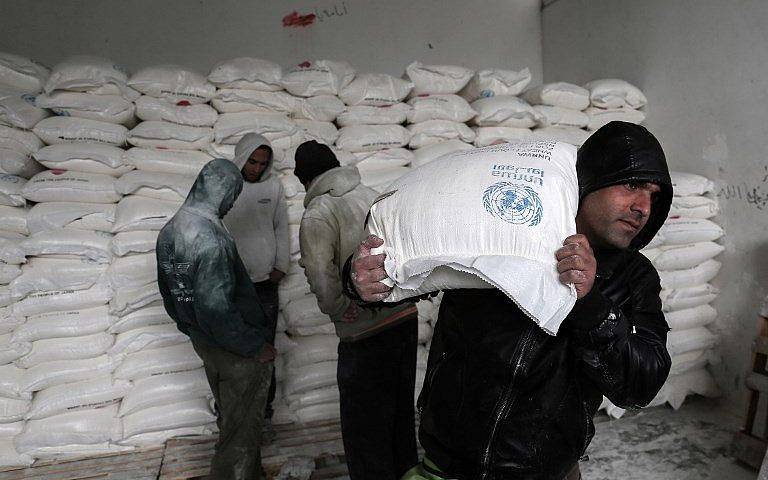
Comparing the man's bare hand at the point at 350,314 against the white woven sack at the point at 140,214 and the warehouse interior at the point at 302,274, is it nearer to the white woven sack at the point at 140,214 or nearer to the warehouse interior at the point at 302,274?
the warehouse interior at the point at 302,274

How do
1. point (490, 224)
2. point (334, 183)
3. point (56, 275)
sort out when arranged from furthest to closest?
point (56, 275), point (334, 183), point (490, 224)

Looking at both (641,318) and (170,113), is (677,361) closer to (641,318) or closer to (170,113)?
(641,318)

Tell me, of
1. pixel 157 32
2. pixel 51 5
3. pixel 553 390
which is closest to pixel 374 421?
pixel 553 390

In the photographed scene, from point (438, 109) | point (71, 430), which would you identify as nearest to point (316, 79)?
point (438, 109)

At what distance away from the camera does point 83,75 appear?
268cm

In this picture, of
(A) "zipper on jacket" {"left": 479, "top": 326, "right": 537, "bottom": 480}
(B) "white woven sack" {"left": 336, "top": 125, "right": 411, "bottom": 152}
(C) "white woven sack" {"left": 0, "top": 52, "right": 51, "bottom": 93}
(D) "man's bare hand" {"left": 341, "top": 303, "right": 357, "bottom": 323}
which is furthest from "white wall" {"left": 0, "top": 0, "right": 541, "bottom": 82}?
(A) "zipper on jacket" {"left": 479, "top": 326, "right": 537, "bottom": 480}

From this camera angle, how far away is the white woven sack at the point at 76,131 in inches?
105

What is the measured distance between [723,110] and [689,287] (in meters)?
1.02

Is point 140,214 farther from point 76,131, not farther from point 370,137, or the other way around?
point 370,137

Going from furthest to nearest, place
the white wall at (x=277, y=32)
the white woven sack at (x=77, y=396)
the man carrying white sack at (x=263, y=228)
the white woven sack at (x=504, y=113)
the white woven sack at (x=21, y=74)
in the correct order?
1. the white wall at (x=277, y=32)
2. the white woven sack at (x=504, y=113)
3. the man carrying white sack at (x=263, y=228)
4. the white woven sack at (x=21, y=74)
5. the white woven sack at (x=77, y=396)

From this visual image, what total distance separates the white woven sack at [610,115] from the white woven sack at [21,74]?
10.8ft

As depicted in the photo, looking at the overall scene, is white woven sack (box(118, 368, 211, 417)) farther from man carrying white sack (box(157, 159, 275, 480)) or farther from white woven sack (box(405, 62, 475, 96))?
white woven sack (box(405, 62, 475, 96))

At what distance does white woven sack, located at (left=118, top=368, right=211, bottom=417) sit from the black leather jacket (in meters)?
1.95

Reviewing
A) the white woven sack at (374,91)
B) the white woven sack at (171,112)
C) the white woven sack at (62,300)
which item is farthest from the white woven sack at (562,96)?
the white woven sack at (62,300)
